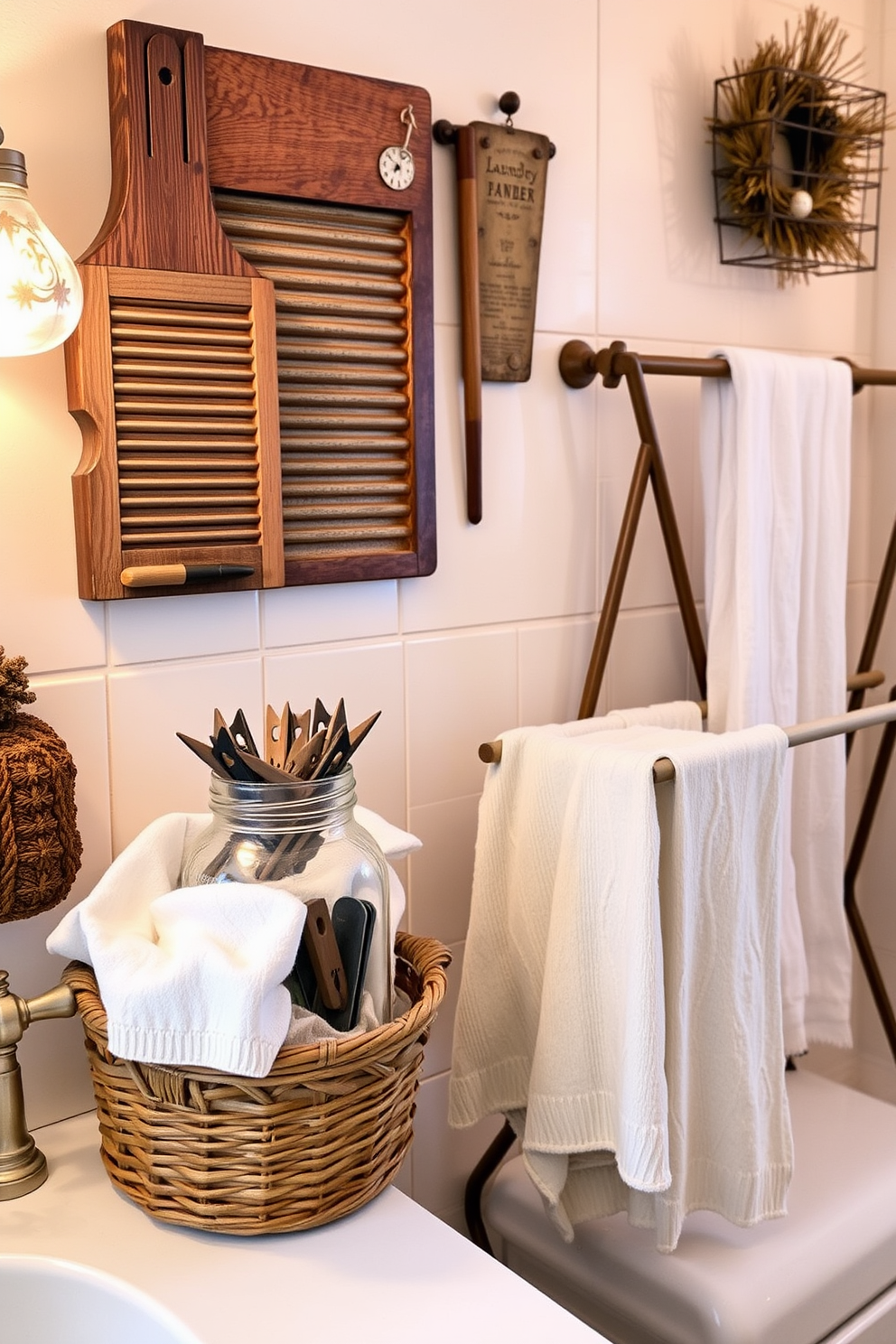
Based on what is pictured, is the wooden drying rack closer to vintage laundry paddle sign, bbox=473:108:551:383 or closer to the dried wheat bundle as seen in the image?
vintage laundry paddle sign, bbox=473:108:551:383

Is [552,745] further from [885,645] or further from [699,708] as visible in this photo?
[885,645]

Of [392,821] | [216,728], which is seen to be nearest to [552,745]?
[392,821]

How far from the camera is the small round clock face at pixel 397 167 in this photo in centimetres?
113

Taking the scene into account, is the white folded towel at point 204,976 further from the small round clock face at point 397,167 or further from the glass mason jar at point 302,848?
the small round clock face at point 397,167

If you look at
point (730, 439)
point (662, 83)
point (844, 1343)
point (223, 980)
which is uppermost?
point (662, 83)

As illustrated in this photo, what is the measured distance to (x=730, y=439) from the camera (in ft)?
4.55

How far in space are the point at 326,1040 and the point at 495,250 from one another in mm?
834

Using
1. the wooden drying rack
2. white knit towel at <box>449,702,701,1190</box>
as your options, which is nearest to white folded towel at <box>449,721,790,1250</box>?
white knit towel at <box>449,702,701,1190</box>

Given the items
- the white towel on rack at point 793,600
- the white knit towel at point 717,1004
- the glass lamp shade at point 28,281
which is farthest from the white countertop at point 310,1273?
the white towel on rack at point 793,600

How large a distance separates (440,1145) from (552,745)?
20.4 inches

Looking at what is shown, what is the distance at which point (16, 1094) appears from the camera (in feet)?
3.00

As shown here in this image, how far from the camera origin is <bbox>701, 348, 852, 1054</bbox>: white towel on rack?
1.38 m

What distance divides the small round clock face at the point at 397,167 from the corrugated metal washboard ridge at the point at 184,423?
0.22 m

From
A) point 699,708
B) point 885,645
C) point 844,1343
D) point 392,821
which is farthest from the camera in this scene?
point 885,645
